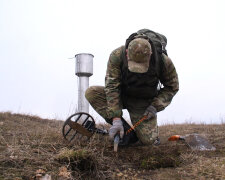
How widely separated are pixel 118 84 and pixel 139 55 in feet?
1.66

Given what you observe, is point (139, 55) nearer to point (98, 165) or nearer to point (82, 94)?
point (98, 165)

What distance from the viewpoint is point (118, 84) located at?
3064 millimetres

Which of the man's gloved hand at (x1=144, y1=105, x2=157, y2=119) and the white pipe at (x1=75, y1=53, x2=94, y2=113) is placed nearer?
the man's gloved hand at (x1=144, y1=105, x2=157, y2=119)

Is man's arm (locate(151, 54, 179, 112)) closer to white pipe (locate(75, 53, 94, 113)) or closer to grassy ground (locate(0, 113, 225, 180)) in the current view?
grassy ground (locate(0, 113, 225, 180))

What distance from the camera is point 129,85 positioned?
302 centimetres

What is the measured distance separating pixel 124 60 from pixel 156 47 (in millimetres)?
442

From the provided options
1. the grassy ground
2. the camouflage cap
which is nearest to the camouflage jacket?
the camouflage cap

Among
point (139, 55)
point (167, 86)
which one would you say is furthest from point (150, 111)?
point (139, 55)

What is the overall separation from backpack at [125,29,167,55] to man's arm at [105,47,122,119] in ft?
0.75

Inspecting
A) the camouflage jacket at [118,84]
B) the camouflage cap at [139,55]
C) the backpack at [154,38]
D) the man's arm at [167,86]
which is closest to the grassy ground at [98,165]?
the camouflage jacket at [118,84]

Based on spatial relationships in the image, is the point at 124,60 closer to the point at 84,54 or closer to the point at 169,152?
the point at 169,152

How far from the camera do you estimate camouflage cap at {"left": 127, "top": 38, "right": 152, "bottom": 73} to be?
8.91 ft

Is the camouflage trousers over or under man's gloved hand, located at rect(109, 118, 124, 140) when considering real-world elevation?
over

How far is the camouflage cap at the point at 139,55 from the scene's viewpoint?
2.71m
